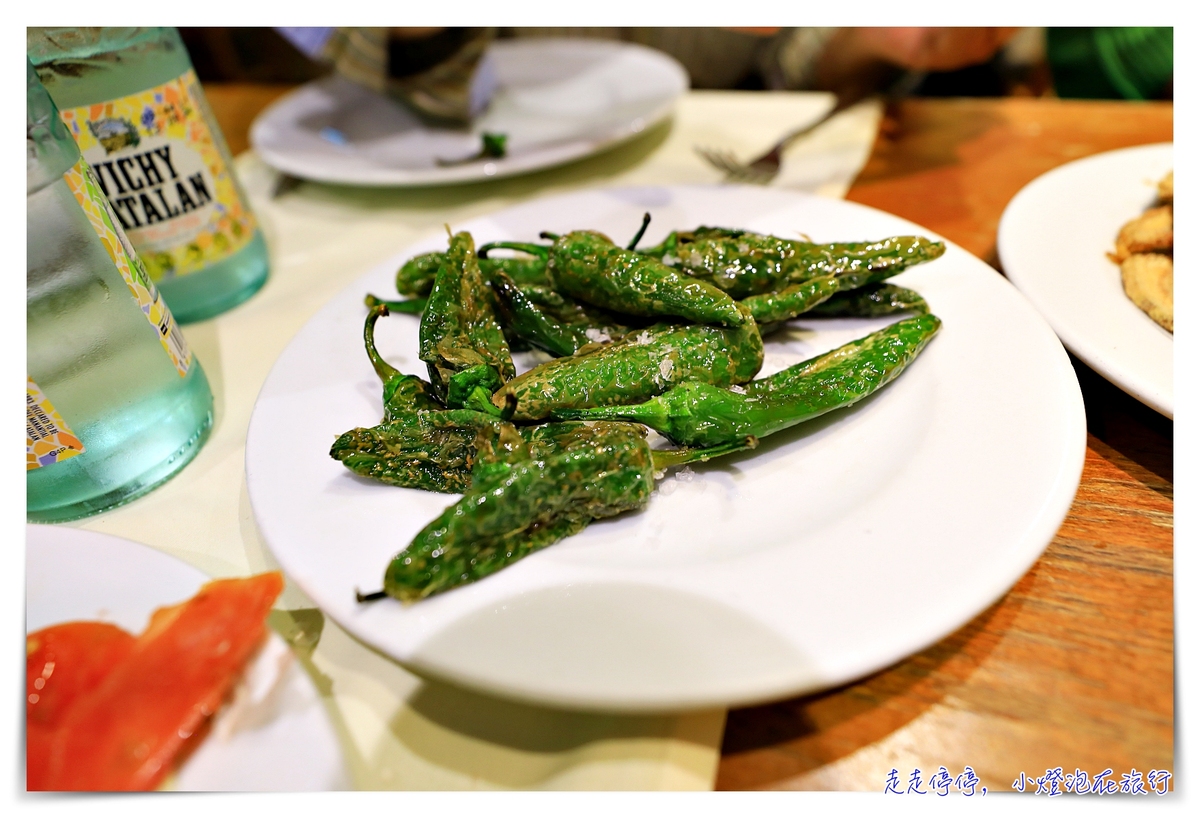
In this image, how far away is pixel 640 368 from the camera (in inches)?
53.9

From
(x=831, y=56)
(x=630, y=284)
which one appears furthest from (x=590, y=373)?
(x=831, y=56)

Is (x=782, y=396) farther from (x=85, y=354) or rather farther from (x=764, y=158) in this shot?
(x=764, y=158)

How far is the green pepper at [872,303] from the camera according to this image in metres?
1.54

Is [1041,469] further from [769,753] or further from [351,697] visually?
[351,697]

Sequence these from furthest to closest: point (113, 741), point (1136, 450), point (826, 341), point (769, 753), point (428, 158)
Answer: point (428, 158), point (826, 341), point (1136, 450), point (769, 753), point (113, 741)

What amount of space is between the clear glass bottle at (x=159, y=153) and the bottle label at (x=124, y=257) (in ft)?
1.13

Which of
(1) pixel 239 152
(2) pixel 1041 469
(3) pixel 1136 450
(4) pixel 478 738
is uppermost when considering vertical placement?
(1) pixel 239 152

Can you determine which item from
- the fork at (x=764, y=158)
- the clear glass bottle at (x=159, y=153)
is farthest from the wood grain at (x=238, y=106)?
the fork at (x=764, y=158)

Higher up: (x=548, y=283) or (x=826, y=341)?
(x=548, y=283)

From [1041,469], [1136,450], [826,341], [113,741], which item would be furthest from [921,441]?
[113,741]

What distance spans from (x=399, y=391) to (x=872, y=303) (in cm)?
108

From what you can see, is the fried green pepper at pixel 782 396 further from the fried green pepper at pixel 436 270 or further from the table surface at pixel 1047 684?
the fried green pepper at pixel 436 270

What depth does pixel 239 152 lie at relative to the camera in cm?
296

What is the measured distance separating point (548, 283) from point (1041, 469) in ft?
3.59
